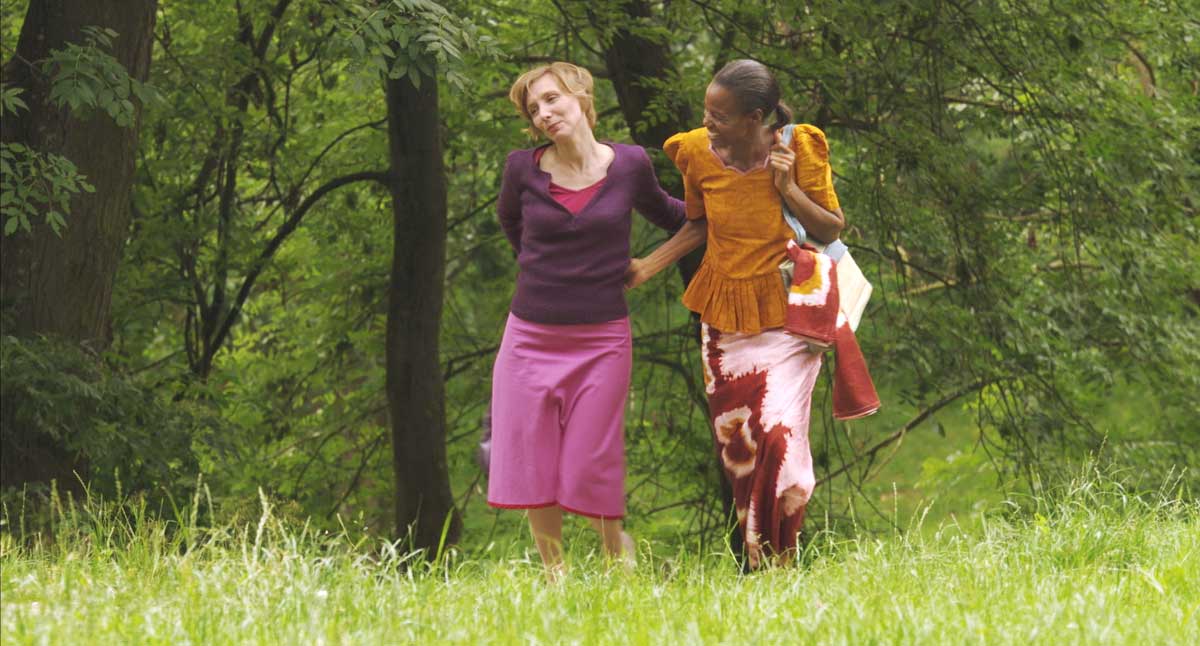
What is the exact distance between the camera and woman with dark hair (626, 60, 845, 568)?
200 inches

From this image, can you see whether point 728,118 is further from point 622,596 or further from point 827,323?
point 622,596

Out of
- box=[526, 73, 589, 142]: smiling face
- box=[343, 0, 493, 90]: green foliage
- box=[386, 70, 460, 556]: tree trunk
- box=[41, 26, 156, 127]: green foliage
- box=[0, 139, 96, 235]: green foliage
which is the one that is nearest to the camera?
box=[526, 73, 589, 142]: smiling face

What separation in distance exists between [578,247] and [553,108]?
47 centimetres

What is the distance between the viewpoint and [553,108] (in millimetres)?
5219

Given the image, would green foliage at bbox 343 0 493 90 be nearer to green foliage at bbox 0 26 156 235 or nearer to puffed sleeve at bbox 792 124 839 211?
green foliage at bbox 0 26 156 235

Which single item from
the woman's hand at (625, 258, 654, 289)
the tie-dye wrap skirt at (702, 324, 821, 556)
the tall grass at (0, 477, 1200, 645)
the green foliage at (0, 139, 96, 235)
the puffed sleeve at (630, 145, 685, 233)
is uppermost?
the green foliage at (0, 139, 96, 235)

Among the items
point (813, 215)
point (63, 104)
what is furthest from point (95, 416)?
point (813, 215)

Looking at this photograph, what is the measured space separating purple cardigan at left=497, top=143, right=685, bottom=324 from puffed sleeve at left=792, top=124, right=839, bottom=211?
55 cm

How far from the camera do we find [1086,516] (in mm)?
4988

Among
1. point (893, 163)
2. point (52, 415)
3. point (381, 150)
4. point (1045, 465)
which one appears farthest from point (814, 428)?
point (52, 415)

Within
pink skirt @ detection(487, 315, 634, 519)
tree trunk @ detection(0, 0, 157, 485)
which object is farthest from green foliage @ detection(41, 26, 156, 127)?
pink skirt @ detection(487, 315, 634, 519)

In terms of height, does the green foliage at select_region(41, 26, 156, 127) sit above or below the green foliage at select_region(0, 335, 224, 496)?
above

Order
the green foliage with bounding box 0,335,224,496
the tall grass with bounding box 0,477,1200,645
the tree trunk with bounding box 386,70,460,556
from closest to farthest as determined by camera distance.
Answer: the tall grass with bounding box 0,477,1200,645, the green foliage with bounding box 0,335,224,496, the tree trunk with bounding box 386,70,460,556

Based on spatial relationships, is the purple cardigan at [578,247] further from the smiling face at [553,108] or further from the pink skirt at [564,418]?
the smiling face at [553,108]
